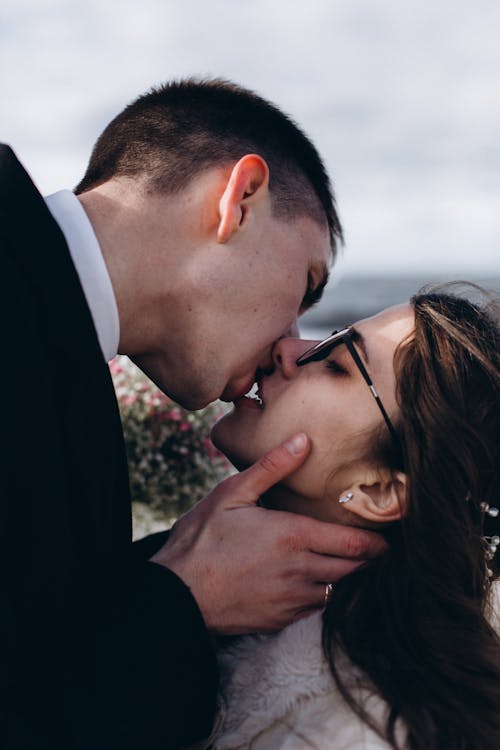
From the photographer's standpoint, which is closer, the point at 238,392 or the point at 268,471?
the point at 268,471

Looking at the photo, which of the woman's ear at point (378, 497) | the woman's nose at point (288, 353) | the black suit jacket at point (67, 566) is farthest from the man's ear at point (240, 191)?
the woman's ear at point (378, 497)

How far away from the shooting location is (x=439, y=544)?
2373 mm

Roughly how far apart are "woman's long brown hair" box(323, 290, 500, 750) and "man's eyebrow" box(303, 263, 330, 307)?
0.55 m

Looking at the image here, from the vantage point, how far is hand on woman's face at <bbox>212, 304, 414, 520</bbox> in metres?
2.48

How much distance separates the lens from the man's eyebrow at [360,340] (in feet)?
8.26

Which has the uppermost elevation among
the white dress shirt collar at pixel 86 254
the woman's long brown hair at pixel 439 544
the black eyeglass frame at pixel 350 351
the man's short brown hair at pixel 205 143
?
the man's short brown hair at pixel 205 143

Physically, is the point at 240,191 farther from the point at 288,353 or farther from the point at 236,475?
the point at 236,475

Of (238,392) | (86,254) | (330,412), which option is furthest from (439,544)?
(86,254)

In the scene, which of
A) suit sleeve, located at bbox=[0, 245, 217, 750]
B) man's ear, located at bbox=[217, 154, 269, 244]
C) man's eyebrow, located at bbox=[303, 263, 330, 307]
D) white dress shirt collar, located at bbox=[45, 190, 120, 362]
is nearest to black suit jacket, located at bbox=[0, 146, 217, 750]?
suit sleeve, located at bbox=[0, 245, 217, 750]

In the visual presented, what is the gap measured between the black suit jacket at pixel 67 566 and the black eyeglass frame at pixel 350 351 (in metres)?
0.68

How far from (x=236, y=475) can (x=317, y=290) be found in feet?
2.96

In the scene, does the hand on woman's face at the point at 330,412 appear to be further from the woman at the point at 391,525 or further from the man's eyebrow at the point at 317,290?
the man's eyebrow at the point at 317,290

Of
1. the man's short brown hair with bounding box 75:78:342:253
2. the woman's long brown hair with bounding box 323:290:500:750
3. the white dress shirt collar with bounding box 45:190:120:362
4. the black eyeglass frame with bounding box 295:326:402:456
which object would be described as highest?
the man's short brown hair with bounding box 75:78:342:253

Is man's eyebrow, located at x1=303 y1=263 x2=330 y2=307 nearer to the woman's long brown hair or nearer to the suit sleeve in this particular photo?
→ the woman's long brown hair
